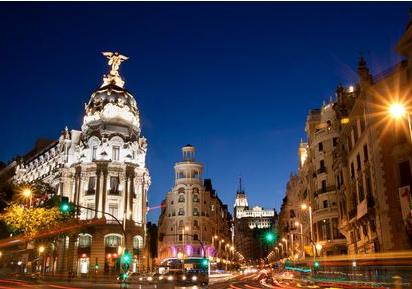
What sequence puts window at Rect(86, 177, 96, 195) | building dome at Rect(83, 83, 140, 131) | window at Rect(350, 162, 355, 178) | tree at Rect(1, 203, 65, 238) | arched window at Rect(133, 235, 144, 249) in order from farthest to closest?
building dome at Rect(83, 83, 140, 131), arched window at Rect(133, 235, 144, 249), window at Rect(86, 177, 96, 195), window at Rect(350, 162, 355, 178), tree at Rect(1, 203, 65, 238)

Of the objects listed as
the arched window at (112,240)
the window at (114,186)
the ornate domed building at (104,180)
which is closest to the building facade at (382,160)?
the ornate domed building at (104,180)

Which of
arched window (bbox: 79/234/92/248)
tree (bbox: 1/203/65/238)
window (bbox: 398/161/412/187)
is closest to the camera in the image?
window (bbox: 398/161/412/187)

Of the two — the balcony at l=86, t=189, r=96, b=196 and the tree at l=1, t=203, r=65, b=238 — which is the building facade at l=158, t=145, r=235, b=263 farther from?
the tree at l=1, t=203, r=65, b=238

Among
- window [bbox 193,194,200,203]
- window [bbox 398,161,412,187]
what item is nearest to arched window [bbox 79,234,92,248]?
window [bbox 193,194,200,203]

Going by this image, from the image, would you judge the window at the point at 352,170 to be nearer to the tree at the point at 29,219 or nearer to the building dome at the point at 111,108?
the tree at the point at 29,219

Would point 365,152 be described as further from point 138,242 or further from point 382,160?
point 138,242

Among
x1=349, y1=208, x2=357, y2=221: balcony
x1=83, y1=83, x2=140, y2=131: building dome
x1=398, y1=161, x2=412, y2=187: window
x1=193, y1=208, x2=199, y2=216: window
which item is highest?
x1=83, y1=83, x2=140, y2=131: building dome

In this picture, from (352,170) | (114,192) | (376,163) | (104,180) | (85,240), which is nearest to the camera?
(376,163)

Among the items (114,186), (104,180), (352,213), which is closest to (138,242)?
(114,186)

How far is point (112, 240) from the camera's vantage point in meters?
76.0

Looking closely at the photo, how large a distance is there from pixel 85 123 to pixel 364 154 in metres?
56.5

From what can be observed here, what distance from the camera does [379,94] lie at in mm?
37125

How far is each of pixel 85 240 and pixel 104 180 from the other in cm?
1021

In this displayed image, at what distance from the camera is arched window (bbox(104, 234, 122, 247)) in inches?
2975
